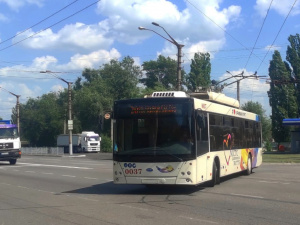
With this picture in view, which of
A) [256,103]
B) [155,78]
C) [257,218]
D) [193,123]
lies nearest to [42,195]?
[193,123]

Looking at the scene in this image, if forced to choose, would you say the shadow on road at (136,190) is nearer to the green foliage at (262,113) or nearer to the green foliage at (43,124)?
the green foliage at (43,124)

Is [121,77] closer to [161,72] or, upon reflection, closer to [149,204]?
[161,72]

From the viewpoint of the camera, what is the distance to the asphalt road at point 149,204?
32.1 feet

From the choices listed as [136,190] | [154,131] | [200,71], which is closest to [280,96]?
[200,71]

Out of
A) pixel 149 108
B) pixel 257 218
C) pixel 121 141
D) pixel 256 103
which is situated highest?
pixel 256 103

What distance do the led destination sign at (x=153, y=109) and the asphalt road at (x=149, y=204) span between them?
2.52 m

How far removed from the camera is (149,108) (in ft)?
46.6

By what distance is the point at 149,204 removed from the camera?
12047 mm

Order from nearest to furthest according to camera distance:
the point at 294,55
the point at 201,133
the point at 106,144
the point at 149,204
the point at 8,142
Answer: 1. the point at 149,204
2. the point at 201,133
3. the point at 8,142
4. the point at 106,144
5. the point at 294,55

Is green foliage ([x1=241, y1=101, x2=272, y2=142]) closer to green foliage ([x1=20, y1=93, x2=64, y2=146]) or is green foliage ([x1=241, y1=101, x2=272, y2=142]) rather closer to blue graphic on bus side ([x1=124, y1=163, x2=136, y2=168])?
green foliage ([x1=20, y1=93, x2=64, y2=146])

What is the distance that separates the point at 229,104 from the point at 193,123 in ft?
19.0

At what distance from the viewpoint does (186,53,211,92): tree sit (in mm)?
72062

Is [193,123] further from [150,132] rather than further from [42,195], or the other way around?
[42,195]

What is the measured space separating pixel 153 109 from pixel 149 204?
326 cm
